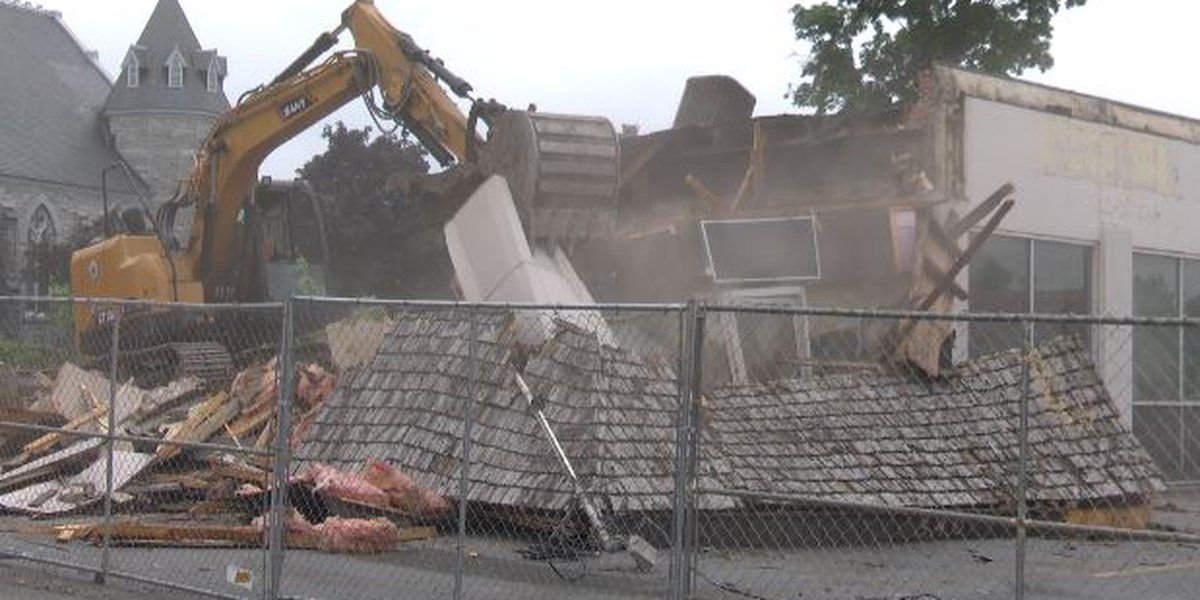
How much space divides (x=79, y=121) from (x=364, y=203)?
96.0 feet

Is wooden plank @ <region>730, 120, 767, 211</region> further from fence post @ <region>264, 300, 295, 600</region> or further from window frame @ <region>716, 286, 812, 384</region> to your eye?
fence post @ <region>264, 300, 295, 600</region>

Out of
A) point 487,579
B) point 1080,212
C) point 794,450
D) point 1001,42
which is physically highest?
point 1001,42

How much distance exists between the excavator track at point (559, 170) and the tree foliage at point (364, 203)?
33.3m

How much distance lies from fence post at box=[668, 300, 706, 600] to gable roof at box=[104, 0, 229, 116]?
76460mm

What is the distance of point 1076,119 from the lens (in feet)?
57.3

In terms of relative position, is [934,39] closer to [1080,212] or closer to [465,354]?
[1080,212]

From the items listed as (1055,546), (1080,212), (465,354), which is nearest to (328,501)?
(465,354)

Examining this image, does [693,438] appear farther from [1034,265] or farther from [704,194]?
[1034,265]

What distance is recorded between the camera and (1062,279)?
17.7 metres

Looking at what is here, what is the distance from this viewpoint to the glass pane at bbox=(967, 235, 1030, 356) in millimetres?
16516

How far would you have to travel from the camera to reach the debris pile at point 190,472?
10.8 meters

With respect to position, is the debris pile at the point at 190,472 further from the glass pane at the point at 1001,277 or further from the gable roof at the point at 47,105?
the gable roof at the point at 47,105

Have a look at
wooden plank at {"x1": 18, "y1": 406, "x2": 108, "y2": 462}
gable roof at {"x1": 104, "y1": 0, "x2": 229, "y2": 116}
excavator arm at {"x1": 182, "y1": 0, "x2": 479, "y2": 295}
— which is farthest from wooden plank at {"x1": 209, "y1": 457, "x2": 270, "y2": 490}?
gable roof at {"x1": 104, "y1": 0, "x2": 229, "y2": 116}

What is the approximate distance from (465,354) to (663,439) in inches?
91.1
